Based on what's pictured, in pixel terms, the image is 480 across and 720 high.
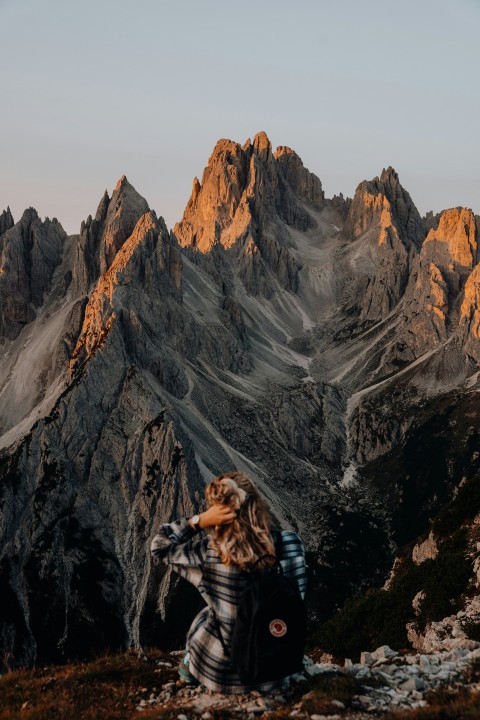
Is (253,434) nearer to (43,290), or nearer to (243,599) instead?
(43,290)

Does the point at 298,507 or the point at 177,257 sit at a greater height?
the point at 177,257

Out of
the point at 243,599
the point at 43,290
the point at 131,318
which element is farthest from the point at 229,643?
the point at 43,290

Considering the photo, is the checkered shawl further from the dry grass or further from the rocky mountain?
the rocky mountain

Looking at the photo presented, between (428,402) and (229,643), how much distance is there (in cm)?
14326

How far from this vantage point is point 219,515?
369 inches

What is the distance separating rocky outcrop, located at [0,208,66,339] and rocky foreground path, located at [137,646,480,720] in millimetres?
163998

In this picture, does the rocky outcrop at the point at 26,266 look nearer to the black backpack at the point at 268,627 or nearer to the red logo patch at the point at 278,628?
the black backpack at the point at 268,627

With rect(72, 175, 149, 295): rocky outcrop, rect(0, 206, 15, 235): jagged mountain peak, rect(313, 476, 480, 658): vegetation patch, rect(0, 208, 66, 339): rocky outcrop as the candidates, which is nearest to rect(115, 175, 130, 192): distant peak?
rect(72, 175, 149, 295): rocky outcrop

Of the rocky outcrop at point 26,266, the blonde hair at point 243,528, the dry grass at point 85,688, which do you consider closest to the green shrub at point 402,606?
the dry grass at point 85,688

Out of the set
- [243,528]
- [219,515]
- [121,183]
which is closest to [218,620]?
[243,528]

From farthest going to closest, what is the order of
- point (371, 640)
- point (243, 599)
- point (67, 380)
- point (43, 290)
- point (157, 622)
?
point (43, 290), point (67, 380), point (157, 622), point (371, 640), point (243, 599)

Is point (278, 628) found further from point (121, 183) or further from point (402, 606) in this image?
point (121, 183)

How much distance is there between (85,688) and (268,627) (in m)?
5.06

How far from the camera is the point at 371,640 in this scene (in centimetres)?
3294
